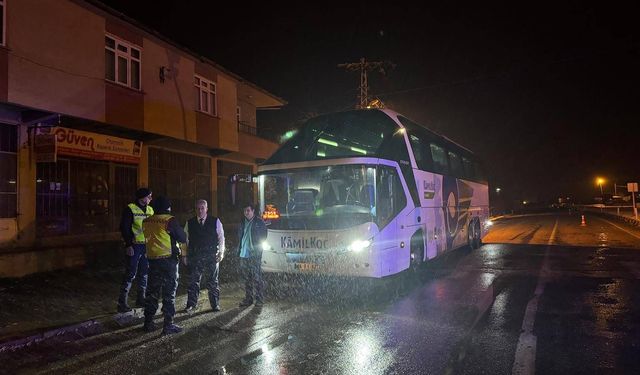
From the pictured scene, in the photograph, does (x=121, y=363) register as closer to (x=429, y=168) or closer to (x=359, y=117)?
(x=359, y=117)

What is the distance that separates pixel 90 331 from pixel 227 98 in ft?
48.2

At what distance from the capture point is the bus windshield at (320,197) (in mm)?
8875

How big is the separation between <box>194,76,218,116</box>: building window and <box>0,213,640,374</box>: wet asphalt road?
10707mm

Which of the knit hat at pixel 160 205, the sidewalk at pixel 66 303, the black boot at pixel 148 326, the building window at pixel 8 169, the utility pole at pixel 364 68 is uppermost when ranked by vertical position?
the utility pole at pixel 364 68

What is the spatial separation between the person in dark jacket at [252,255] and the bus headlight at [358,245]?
5.39 ft

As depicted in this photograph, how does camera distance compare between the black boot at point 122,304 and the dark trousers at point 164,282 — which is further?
the black boot at point 122,304

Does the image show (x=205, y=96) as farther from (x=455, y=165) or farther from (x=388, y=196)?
(x=388, y=196)

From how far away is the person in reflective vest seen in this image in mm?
6559

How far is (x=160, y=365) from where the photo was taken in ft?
17.4

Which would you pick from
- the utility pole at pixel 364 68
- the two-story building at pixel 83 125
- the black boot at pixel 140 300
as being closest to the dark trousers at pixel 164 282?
the black boot at pixel 140 300

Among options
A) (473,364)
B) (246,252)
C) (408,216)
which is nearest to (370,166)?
(408,216)

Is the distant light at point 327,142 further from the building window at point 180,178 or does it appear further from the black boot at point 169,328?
the building window at point 180,178

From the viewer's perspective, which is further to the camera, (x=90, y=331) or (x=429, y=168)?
(x=429, y=168)

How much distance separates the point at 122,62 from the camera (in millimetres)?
14516
